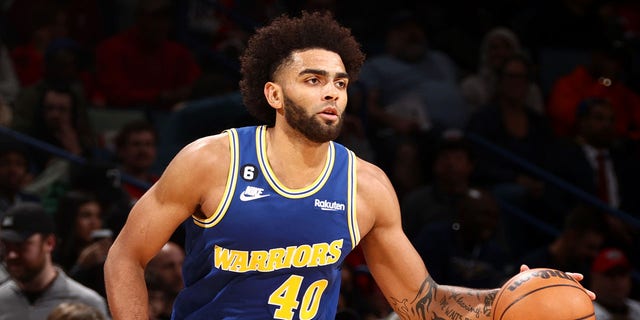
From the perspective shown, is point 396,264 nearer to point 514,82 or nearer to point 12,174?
point 12,174

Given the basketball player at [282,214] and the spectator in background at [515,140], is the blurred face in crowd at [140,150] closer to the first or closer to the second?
the spectator in background at [515,140]

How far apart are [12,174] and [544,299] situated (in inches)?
183

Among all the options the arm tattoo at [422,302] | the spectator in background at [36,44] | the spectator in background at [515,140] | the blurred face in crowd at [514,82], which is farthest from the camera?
the spectator in background at [36,44]

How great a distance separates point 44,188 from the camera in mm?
7941

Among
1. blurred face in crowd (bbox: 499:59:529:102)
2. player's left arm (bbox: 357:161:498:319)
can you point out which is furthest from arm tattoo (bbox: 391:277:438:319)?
blurred face in crowd (bbox: 499:59:529:102)

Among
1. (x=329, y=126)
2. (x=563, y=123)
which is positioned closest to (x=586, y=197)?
(x=563, y=123)

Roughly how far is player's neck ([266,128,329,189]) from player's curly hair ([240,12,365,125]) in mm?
193

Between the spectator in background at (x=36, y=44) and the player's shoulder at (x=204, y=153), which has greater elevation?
the spectator in background at (x=36, y=44)

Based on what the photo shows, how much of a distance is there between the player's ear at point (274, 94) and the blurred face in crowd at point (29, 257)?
252cm

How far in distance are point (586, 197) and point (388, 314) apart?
222 centimetres

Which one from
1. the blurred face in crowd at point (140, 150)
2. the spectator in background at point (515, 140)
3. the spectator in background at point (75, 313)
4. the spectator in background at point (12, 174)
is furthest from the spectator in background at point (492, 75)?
the spectator in background at point (75, 313)

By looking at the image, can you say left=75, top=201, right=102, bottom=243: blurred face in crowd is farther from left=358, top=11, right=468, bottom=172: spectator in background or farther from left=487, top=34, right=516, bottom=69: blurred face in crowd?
left=487, top=34, right=516, bottom=69: blurred face in crowd

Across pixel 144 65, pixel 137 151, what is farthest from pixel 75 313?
pixel 144 65

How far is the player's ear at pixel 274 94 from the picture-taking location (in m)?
4.41
